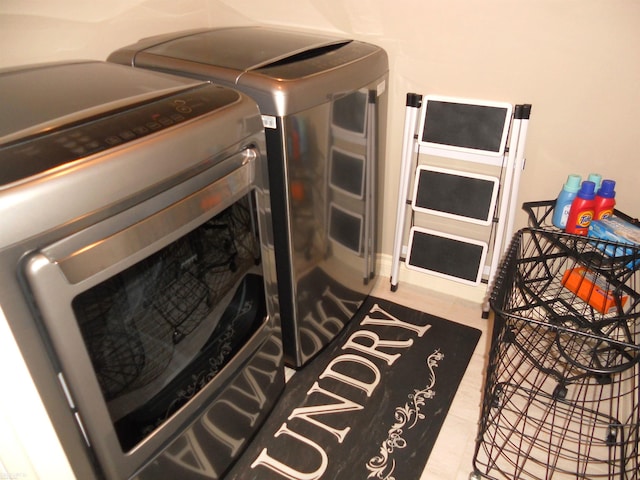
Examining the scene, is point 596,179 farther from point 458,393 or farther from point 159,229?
point 159,229

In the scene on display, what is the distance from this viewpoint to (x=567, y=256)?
1.52 m

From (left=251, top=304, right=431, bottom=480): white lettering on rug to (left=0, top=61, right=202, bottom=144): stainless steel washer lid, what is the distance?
102cm

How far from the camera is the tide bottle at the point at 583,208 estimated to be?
144 cm

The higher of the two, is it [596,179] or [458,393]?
[596,179]

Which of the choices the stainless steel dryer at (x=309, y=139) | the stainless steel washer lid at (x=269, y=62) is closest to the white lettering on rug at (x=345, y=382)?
the stainless steel dryer at (x=309, y=139)

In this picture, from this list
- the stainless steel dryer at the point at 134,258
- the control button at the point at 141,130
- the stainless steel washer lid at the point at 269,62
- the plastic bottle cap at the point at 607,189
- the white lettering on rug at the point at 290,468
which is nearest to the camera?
the stainless steel dryer at the point at 134,258

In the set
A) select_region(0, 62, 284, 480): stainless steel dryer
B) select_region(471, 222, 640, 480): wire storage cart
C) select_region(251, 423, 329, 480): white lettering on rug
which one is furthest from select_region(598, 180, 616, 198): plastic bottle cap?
select_region(251, 423, 329, 480): white lettering on rug

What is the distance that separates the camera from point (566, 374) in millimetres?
1562

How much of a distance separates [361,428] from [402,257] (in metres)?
0.83

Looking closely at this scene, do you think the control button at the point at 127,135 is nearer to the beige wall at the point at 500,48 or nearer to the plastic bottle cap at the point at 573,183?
the beige wall at the point at 500,48

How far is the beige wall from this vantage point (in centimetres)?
131

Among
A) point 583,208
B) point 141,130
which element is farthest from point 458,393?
point 141,130

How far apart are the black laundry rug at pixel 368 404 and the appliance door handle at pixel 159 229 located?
791 mm

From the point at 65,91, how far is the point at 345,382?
1185mm
